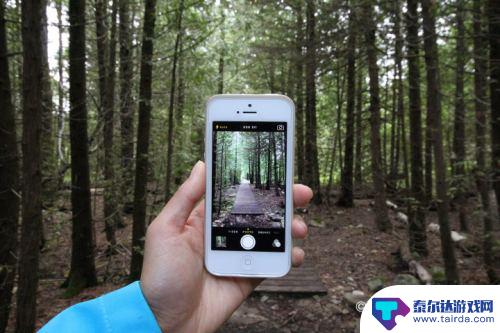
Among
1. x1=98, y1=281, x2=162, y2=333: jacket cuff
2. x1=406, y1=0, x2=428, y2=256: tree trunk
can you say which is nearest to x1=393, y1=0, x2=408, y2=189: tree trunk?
x1=406, y1=0, x2=428, y2=256: tree trunk

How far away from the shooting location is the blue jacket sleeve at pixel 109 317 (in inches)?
76.6

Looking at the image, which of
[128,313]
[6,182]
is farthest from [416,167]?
[128,313]

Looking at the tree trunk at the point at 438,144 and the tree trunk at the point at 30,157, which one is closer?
the tree trunk at the point at 30,157

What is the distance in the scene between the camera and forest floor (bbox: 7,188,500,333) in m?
6.43

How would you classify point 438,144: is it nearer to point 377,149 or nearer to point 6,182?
point 377,149

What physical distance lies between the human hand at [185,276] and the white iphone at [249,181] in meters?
0.10

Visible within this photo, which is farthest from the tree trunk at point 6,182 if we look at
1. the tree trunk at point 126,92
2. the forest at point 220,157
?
the tree trunk at point 126,92

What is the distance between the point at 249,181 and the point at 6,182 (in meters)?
4.96

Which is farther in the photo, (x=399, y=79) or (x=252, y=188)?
(x=399, y=79)

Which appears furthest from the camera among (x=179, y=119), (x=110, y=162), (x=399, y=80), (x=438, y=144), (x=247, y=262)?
(x=179, y=119)

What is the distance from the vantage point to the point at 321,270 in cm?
889

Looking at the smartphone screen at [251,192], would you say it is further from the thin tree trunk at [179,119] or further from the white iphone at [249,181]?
the thin tree trunk at [179,119]

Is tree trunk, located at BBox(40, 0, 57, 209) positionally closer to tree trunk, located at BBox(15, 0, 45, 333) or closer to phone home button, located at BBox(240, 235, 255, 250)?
tree trunk, located at BBox(15, 0, 45, 333)

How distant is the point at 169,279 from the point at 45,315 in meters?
6.37
